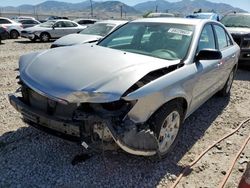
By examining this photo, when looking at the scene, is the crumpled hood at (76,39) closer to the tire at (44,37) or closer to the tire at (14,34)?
the tire at (44,37)

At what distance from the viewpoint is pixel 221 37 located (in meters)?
5.32

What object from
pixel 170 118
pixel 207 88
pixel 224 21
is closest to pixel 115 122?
pixel 170 118

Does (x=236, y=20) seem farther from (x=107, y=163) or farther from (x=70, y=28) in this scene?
(x=70, y=28)

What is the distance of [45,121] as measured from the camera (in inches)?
126

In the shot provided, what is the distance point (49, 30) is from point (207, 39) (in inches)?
588

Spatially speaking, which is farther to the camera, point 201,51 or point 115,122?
point 201,51

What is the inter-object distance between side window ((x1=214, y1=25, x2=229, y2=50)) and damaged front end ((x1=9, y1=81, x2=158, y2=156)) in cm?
267

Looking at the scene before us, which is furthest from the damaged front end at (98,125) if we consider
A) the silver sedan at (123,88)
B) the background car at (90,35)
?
the background car at (90,35)

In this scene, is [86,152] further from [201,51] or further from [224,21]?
[224,21]

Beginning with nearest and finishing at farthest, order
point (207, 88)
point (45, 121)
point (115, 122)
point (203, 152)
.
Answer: point (115, 122) → point (45, 121) → point (203, 152) → point (207, 88)

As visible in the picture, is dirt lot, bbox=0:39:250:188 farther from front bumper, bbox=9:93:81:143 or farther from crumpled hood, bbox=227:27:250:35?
crumpled hood, bbox=227:27:250:35

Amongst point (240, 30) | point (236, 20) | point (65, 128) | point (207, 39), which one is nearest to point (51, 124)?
point (65, 128)

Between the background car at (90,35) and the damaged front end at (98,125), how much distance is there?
6.30 m

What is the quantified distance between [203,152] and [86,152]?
148 cm
